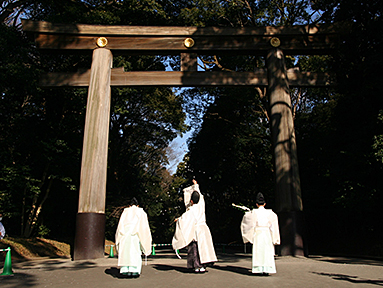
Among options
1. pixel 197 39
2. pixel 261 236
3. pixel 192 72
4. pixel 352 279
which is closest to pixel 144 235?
pixel 261 236

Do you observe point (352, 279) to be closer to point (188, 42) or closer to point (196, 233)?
point (196, 233)

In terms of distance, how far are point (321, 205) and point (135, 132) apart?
1459 cm

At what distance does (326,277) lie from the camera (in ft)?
18.5

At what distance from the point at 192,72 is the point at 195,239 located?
5.80 m

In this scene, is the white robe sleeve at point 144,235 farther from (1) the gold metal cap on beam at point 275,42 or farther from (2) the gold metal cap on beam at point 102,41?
(1) the gold metal cap on beam at point 275,42

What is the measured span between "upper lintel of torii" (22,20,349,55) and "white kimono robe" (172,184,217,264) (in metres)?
5.92

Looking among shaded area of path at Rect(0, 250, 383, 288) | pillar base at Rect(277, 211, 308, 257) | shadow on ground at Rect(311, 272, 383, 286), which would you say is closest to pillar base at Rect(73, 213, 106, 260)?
shaded area of path at Rect(0, 250, 383, 288)

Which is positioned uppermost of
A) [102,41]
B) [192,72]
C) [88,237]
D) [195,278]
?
[102,41]

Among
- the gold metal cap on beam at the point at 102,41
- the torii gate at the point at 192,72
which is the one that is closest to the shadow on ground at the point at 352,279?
the torii gate at the point at 192,72

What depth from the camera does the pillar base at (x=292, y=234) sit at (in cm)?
880

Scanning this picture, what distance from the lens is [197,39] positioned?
1063 cm

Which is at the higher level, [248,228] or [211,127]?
[211,127]

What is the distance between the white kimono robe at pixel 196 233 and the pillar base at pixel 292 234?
3.23 metres

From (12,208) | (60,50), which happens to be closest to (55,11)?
(60,50)
